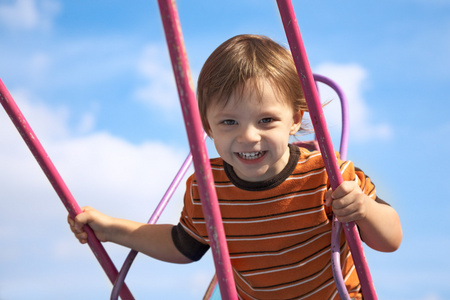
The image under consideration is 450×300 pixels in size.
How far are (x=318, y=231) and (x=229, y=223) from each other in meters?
0.21

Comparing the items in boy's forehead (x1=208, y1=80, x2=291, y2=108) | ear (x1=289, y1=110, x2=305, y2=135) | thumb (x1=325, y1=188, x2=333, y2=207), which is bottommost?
thumb (x1=325, y1=188, x2=333, y2=207)

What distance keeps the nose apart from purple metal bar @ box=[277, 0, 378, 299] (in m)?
0.21

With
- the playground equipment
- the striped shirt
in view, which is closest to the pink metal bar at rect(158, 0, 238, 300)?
the playground equipment

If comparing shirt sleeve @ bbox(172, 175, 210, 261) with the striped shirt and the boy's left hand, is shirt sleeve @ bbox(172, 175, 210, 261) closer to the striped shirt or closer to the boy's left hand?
the striped shirt

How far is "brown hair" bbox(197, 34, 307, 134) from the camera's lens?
51.3 inches

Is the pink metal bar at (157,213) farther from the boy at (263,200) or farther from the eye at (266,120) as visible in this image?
the eye at (266,120)

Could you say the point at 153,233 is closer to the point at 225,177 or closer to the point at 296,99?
the point at 225,177

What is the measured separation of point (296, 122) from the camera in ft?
4.70

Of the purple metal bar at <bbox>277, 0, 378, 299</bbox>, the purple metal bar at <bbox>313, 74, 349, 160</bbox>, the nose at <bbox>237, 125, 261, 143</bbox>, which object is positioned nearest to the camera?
the purple metal bar at <bbox>277, 0, 378, 299</bbox>

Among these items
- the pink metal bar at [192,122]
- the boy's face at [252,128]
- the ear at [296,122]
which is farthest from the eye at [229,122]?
the pink metal bar at [192,122]

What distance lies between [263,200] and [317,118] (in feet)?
1.34

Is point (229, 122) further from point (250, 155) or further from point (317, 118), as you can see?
point (317, 118)

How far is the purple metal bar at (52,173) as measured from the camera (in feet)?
4.40

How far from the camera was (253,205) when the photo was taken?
144cm
